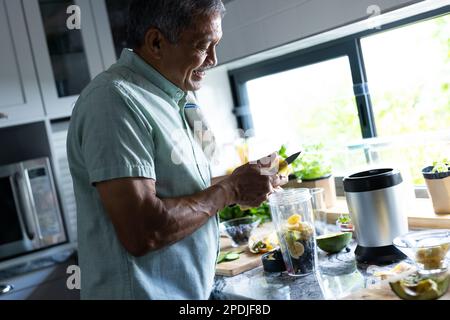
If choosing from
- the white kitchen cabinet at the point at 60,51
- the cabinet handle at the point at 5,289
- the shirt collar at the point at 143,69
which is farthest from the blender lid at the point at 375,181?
the white kitchen cabinet at the point at 60,51

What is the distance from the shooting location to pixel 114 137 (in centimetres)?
99

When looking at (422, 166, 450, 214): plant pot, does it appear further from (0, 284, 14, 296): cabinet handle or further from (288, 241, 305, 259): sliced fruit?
(0, 284, 14, 296): cabinet handle

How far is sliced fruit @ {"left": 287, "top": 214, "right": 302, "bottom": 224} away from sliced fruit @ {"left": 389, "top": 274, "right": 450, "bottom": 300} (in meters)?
0.37

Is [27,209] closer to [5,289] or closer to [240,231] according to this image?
[5,289]

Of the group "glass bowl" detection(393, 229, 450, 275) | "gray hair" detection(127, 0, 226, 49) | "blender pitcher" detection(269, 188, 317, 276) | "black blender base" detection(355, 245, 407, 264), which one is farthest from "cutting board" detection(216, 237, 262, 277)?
"gray hair" detection(127, 0, 226, 49)

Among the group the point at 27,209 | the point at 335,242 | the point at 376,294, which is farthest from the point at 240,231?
the point at 27,209

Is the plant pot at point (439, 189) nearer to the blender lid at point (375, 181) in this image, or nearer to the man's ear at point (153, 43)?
the blender lid at point (375, 181)

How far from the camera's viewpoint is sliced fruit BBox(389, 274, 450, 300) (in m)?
1.05

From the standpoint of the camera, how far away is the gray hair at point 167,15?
3.62 ft

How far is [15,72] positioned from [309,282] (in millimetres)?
1550

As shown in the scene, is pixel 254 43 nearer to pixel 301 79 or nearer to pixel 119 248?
pixel 301 79

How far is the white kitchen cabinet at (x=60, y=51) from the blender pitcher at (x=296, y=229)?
125cm

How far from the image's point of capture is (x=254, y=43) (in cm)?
194
